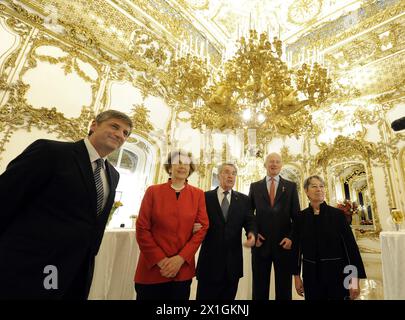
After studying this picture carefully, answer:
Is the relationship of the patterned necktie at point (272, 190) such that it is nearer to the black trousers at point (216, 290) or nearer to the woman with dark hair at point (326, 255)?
the woman with dark hair at point (326, 255)

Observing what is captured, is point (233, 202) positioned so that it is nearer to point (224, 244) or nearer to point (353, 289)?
point (224, 244)

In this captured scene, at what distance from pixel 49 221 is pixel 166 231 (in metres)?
0.78

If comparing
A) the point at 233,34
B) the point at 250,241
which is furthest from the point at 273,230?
the point at 233,34

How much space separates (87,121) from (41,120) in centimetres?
71

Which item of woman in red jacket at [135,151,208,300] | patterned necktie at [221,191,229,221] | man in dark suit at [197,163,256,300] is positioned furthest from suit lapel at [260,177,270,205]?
woman in red jacket at [135,151,208,300]

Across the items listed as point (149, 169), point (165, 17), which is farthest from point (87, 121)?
point (165, 17)

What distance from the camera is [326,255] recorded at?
161 cm

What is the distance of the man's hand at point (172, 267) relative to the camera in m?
1.35

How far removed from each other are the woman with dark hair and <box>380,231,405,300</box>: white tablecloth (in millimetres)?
699

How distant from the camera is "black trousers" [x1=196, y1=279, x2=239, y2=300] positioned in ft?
5.26

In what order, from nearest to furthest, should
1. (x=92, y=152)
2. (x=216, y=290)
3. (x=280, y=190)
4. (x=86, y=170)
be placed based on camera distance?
(x=86, y=170)
(x=92, y=152)
(x=216, y=290)
(x=280, y=190)

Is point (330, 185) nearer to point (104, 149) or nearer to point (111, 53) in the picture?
point (104, 149)

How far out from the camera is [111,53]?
4551 millimetres

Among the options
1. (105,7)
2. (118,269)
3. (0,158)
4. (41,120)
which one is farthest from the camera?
(105,7)
